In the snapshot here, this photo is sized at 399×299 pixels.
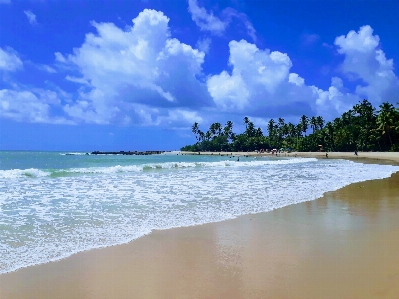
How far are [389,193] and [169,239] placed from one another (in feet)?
31.9

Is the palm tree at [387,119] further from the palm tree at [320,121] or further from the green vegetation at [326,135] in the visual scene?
the palm tree at [320,121]

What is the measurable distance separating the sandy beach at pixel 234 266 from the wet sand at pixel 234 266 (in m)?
0.01

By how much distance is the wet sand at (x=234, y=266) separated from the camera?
3.69m

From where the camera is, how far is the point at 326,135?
8581 centimetres

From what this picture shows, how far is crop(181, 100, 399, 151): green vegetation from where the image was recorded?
213 ft

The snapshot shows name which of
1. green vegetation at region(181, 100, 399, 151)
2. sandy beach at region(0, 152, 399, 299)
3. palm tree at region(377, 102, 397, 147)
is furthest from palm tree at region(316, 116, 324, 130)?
sandy beach at region(0, 152, 399, 299)

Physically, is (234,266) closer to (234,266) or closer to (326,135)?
(234,266)

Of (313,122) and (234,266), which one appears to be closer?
(234,266)

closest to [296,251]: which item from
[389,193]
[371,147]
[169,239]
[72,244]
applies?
[169,239]

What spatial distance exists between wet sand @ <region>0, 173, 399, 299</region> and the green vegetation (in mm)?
63777

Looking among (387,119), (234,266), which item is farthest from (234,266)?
(387,119)

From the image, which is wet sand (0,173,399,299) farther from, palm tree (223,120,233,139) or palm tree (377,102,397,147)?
A: palm tree (223,120,233,139)

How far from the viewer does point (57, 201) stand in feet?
33.3

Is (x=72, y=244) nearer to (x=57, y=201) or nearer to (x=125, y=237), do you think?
(x=125, y=237)
